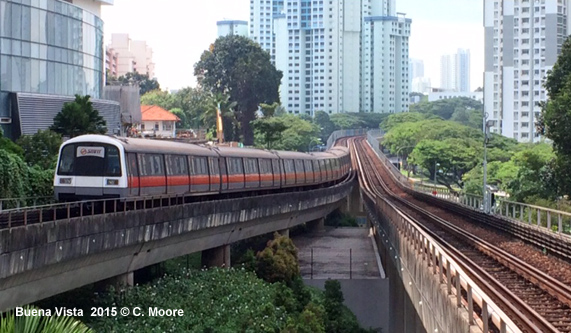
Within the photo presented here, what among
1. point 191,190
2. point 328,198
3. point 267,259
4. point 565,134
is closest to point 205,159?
point 191,190

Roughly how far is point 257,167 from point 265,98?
6870 cm

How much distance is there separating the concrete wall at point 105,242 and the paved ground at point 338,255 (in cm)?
413

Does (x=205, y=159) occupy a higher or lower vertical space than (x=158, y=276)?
higher

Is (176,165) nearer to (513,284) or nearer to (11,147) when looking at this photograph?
(11,147)

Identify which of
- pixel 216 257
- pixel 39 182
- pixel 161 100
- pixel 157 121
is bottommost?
pixel 216 257

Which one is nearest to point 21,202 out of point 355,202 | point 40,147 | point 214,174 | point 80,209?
point 80,209

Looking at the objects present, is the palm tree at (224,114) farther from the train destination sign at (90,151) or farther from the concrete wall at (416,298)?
the train destination sign at (90,151)

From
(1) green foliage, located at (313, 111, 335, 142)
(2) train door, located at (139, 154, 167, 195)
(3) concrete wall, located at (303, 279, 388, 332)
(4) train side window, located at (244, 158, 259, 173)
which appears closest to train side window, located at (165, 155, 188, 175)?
(2) train door, located at (139, 154, 167, 195)

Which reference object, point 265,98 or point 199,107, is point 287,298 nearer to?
point 265,98

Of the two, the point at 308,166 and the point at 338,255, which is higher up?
the point at 308,166

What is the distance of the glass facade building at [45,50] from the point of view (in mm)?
44500

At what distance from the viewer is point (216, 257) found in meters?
35.1

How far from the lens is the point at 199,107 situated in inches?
4857

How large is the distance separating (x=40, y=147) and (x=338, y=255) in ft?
51.4
